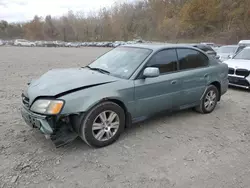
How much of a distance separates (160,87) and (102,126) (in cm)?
126

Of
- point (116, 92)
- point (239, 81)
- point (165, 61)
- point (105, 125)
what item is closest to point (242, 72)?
point (239, 81)

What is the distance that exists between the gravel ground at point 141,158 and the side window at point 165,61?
3.60 ft

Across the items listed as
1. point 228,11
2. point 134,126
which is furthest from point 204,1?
point 134,126

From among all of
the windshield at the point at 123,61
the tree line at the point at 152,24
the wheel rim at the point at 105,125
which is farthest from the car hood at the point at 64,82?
the tree line at the point at 152,24

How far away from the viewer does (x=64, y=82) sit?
323 cm

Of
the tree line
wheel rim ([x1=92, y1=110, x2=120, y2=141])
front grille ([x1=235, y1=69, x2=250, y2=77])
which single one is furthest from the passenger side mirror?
the tree line

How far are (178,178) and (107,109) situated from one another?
4.43 feet

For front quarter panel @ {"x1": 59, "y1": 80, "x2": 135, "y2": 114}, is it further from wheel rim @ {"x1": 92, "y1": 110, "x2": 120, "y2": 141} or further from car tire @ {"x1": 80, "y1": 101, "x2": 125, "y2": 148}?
wheel rim @ {"x1": 92, "y1": 110, "x2": 120, "y2": 141}

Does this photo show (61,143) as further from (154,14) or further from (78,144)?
(154,14)

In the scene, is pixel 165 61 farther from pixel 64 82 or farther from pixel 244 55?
pixel 244 55

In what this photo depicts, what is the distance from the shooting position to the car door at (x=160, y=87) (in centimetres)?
356

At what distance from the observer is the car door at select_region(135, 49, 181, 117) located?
356cm

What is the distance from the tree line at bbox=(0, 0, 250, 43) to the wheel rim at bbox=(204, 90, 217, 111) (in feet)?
125

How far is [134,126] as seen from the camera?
4055mm
